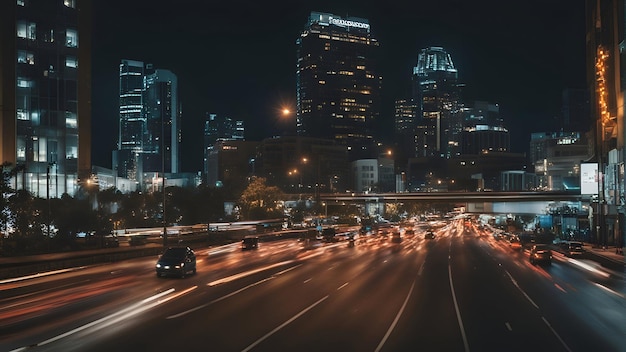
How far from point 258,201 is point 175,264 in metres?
67.3

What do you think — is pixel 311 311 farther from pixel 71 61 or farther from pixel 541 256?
pixel 71 61

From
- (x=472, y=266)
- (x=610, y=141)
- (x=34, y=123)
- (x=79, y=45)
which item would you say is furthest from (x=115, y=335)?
(x=610, y=141)

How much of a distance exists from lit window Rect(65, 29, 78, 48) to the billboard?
68392 millimetres

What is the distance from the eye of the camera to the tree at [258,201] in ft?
317

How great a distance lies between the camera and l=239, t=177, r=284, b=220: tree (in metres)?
96.7

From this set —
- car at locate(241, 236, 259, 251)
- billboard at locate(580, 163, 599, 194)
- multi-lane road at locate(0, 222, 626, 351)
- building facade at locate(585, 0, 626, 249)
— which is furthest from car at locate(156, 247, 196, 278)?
billboard at locate(580, 163, 599, 194)

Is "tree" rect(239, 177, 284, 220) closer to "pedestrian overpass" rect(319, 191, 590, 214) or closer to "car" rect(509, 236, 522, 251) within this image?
"pedestrian overpass" rect(319, 191, 590, 214)

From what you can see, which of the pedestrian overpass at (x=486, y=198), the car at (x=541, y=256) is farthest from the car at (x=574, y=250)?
the pedestrian overpass at (x=486, y=198)

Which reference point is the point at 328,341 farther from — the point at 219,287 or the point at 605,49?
the point at 605,49

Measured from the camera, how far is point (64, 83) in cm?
7744

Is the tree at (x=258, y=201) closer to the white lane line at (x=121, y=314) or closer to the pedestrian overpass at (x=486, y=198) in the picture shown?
the pedestrian overpass at (x=486, y=198)

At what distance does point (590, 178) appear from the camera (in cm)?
8281

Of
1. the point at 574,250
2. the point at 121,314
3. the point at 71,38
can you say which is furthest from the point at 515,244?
the point at 71,38

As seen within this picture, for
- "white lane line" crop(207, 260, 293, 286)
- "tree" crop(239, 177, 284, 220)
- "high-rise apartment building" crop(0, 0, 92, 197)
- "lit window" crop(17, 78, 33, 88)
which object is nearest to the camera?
"white lane line" crop(207, 260, 293, 286)
